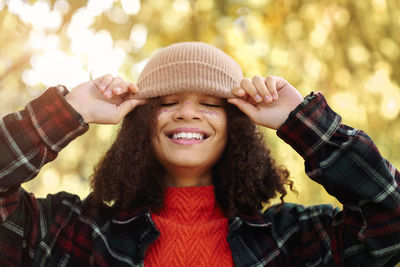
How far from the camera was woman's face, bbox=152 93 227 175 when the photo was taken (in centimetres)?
160

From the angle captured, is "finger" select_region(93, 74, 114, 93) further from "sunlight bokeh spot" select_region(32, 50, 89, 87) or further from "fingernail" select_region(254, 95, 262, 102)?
"sunlight bokeh spot" select_region(32, 50, 89, 87)

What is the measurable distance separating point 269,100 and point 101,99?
1.76ft

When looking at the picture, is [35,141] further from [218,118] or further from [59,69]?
[59,69]

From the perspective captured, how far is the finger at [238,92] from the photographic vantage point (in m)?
1.57

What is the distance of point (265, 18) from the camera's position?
232 cm

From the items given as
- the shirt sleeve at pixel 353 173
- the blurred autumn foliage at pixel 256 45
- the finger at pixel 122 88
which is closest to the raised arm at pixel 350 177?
the shirt sleeve at pixel 353 173

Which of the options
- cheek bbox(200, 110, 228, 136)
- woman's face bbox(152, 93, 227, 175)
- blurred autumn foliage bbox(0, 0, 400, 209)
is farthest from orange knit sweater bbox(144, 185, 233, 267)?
blurred autumn foliage bbox(0, 0, 400, 209)

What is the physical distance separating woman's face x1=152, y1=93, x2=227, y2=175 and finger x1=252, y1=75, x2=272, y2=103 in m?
0.18

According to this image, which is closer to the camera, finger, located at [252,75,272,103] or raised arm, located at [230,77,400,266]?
raised arm, located at [230,77,400,266]

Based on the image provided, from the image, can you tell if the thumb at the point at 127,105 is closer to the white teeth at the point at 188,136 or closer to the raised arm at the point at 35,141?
the raised arm at the point at 35,141

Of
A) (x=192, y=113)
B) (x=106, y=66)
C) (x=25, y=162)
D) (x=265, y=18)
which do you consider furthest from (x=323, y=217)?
(x=106, y=66)

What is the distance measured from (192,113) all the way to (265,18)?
944 mm

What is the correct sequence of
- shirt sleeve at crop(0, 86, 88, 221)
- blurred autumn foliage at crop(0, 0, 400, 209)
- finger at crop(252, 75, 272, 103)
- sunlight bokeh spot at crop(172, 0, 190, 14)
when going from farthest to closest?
sunlight bokeh spot at crop(172, 0, 190, 14), blurred autumn foliage at crop(0, 0, 400, 209), finger at crop(252, 75, 272, 103), shirt sleeve at crop(0, 86, 88, 221)

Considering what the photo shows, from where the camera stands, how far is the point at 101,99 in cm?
155
